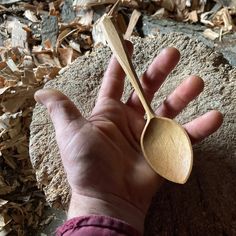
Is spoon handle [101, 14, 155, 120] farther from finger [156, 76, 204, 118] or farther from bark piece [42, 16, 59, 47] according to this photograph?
bark piece [42, 16, 59, 47]

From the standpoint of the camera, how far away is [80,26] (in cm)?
158

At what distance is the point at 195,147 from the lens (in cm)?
94

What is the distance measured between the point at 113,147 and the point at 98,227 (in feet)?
0.48

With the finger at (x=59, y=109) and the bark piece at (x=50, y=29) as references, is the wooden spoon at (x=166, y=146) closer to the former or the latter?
the finger at (x=59, y=109)

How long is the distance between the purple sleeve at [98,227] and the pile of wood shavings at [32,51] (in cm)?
55

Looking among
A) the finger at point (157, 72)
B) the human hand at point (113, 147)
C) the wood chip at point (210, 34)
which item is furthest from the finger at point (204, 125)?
the wood chip at point (210, 34)

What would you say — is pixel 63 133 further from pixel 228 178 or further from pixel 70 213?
pixel 228 178

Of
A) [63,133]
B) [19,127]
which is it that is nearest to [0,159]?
[19,127]

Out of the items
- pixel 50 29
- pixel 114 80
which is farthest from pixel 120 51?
pixel 50 29

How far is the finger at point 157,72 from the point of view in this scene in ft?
3.04

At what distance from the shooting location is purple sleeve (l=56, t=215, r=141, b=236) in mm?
785

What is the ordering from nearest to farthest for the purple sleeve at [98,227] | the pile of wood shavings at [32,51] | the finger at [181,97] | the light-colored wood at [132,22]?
the purple sleeve at [98,227]
the finger at [181,97]
the pile of wood shavings at [32,51]
the light-colored wood at [132,22]

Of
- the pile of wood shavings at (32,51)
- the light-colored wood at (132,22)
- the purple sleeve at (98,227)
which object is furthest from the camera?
the light-colored wood at (132,22)

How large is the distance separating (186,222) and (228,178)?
0.11m
